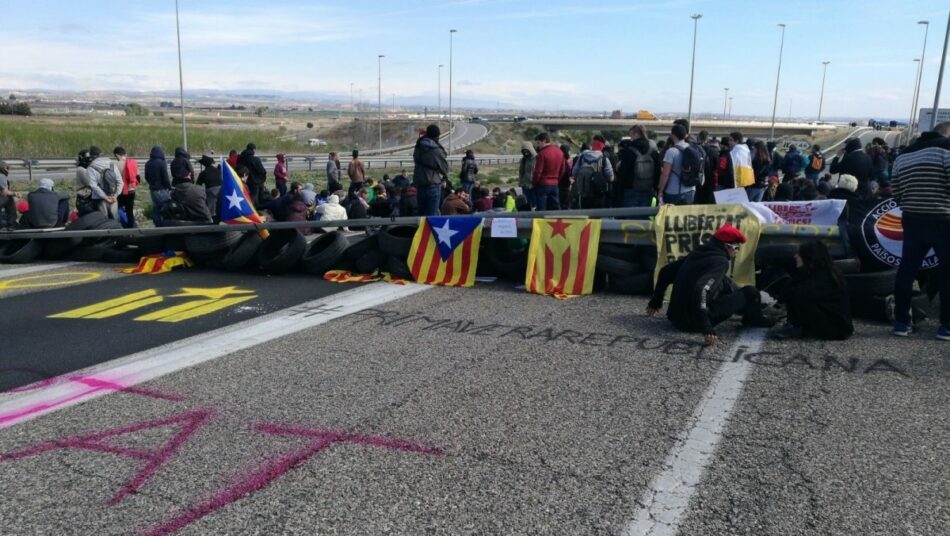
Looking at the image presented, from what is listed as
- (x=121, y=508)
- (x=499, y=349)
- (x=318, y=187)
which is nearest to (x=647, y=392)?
(x=499, y=349)

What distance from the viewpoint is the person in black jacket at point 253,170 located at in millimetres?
16281

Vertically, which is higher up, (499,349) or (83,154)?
(83,154)

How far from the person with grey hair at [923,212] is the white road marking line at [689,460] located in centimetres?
202

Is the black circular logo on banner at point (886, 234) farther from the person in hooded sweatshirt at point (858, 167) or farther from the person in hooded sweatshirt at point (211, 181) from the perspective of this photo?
the person in hooded sweatshirt at point (211, 181)

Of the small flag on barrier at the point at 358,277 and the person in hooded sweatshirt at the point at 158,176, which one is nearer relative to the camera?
the small flag on barrier at the point at 358,277

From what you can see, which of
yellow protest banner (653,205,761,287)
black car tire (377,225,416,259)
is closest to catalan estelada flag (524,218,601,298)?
yellow protest banner (653,205,761,287)

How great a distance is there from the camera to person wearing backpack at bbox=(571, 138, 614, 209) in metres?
12.4

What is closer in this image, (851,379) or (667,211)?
(851,379)

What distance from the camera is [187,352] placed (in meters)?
6.61

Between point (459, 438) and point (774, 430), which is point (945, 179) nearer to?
point (774, 430)

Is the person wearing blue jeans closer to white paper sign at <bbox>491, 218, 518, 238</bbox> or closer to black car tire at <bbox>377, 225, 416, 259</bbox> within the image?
white paper sign at <bbox>491, 218, 518, 238</bbox>

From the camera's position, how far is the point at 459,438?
15.1 feet

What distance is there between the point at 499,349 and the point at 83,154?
974 centimetres

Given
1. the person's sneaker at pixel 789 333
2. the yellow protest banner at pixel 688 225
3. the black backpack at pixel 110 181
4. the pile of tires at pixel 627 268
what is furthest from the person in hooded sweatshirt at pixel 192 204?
the person's sneaker at pixel 789 333
